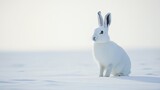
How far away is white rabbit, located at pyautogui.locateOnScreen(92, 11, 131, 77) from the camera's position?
29.9 ft

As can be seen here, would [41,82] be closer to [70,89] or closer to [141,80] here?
[70,89]

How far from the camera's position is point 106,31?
9.22 meters

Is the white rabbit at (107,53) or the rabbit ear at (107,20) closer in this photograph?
the white rabbit at (107,53)

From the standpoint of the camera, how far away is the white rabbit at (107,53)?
912cm

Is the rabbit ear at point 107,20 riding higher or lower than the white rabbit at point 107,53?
higher

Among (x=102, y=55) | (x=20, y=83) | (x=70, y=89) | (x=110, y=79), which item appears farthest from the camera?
(x=102, y=55)

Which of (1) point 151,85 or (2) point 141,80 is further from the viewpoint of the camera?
(2) point 141,80

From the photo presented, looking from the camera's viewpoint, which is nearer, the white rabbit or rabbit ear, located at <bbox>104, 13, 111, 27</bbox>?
the white rabbit

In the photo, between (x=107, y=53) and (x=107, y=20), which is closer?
(x=107, y=53)

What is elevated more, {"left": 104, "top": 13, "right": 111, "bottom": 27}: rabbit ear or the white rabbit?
{"left": 104, "top": 13, "right": 111, "bottom": 27}: rabbit ear

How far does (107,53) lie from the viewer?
9141 mm

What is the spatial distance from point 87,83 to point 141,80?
3.24ft

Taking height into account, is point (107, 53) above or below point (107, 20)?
below

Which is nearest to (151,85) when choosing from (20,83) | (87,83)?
(87,83)
